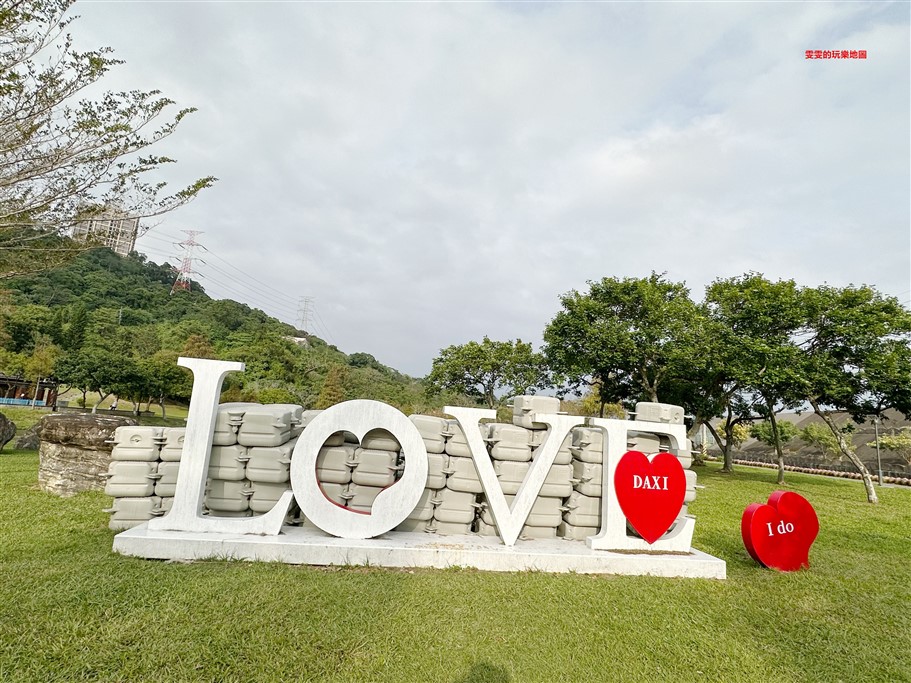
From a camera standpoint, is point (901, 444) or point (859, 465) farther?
point (901, 444)

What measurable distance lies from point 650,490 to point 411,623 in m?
3.55

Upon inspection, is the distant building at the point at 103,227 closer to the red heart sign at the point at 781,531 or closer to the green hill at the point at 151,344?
the green hill at the point at 151,344

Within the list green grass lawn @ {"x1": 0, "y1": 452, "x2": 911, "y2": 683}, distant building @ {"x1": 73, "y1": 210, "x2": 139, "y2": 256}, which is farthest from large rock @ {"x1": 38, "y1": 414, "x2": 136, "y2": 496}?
distant building @ {"x1": 73, "y1": 210, "x2": 139, "y2": 256}

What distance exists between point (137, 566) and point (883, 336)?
20515 mm

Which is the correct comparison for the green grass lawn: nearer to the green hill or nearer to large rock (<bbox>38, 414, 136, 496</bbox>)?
large rock (<bbox>38, 414, 136, 496</bbox>)

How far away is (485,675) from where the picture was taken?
3.03m

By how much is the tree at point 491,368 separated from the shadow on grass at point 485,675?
2541cm

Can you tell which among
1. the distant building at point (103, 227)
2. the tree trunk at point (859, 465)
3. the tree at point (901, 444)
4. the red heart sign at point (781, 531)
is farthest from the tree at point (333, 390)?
the tree at point (901, 444)

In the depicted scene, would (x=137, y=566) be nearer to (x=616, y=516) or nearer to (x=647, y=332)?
(x=616, y=516)

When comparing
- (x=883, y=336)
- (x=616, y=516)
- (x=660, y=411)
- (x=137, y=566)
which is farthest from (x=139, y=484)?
(x=883, y=336)

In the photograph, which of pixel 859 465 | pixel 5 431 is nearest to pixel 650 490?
pixel 859 465

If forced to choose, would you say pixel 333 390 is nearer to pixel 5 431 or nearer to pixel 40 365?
pixel 40 365

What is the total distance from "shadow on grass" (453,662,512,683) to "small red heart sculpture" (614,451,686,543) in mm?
3103

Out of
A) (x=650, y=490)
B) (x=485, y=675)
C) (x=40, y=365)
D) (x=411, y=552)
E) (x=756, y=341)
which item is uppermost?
(x=756, y=341)
